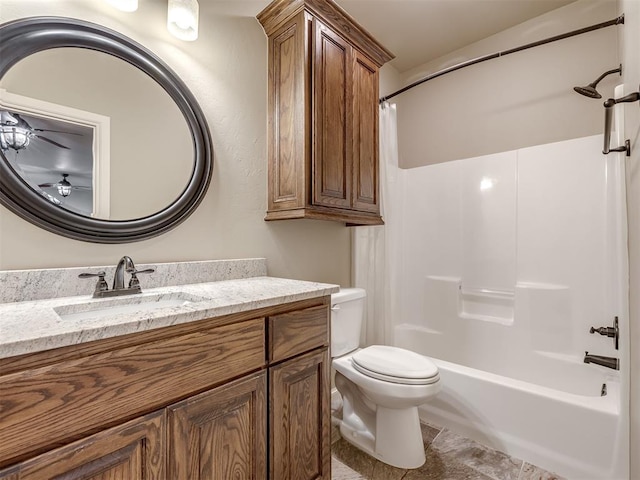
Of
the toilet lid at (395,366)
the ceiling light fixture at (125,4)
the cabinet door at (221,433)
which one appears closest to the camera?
the cabinet door at (221,433)

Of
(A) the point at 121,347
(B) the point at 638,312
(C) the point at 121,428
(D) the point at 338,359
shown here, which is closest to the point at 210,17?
(A) the point at 121,347

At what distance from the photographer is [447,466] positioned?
1512mm

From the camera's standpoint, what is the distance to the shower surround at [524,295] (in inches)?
56.6

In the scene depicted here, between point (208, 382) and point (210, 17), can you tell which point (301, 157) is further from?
point (208, 382)

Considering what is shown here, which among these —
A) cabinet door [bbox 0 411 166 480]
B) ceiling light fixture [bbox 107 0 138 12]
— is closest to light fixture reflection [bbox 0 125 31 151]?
ceiling light fixture [bbox 107 0 138 12]

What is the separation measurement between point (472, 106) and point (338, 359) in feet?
7.11

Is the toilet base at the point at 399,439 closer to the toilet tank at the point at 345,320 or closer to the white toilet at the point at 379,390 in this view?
the white toilet at the point at 379,390

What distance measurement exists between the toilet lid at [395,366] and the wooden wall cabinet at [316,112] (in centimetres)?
76

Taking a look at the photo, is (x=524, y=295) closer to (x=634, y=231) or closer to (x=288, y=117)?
(x=634, y=231)

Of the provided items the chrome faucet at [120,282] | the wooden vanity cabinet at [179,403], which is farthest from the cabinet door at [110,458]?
the chrome faucet at [120,282]

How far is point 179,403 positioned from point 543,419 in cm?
165

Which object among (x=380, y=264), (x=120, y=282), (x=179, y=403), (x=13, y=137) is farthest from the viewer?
(x=380, y=264)

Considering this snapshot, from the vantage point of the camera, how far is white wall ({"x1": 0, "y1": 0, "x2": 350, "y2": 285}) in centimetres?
104

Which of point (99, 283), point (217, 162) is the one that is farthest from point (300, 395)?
point (217, 162)
